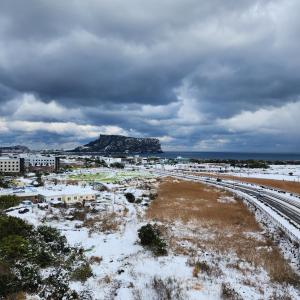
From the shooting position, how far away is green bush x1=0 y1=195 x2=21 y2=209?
6318cm

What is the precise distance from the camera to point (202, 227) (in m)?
50.2

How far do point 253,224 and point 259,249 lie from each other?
48.4 feet

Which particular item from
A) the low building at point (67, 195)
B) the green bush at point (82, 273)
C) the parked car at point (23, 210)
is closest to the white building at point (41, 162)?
the low building at point (67, 195)

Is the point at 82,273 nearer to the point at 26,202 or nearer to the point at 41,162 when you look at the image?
the point at 26,202

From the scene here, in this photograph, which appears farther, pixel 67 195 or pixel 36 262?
pixel 67 195

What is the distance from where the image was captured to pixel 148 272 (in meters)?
30.9

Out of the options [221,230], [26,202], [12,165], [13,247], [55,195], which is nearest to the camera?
[13,247]

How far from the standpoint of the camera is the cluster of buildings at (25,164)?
155 metres

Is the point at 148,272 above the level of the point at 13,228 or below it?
below

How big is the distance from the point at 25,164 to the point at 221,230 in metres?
154

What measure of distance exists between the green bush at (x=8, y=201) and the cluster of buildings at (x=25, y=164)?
82.1 metres

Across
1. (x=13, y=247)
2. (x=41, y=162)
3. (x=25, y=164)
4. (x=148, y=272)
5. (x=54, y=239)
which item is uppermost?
(x=41, y=162)

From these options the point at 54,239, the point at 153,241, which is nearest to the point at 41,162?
the point at 54,239

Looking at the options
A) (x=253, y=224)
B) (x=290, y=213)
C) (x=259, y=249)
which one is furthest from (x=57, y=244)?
(x=290, y=213)
